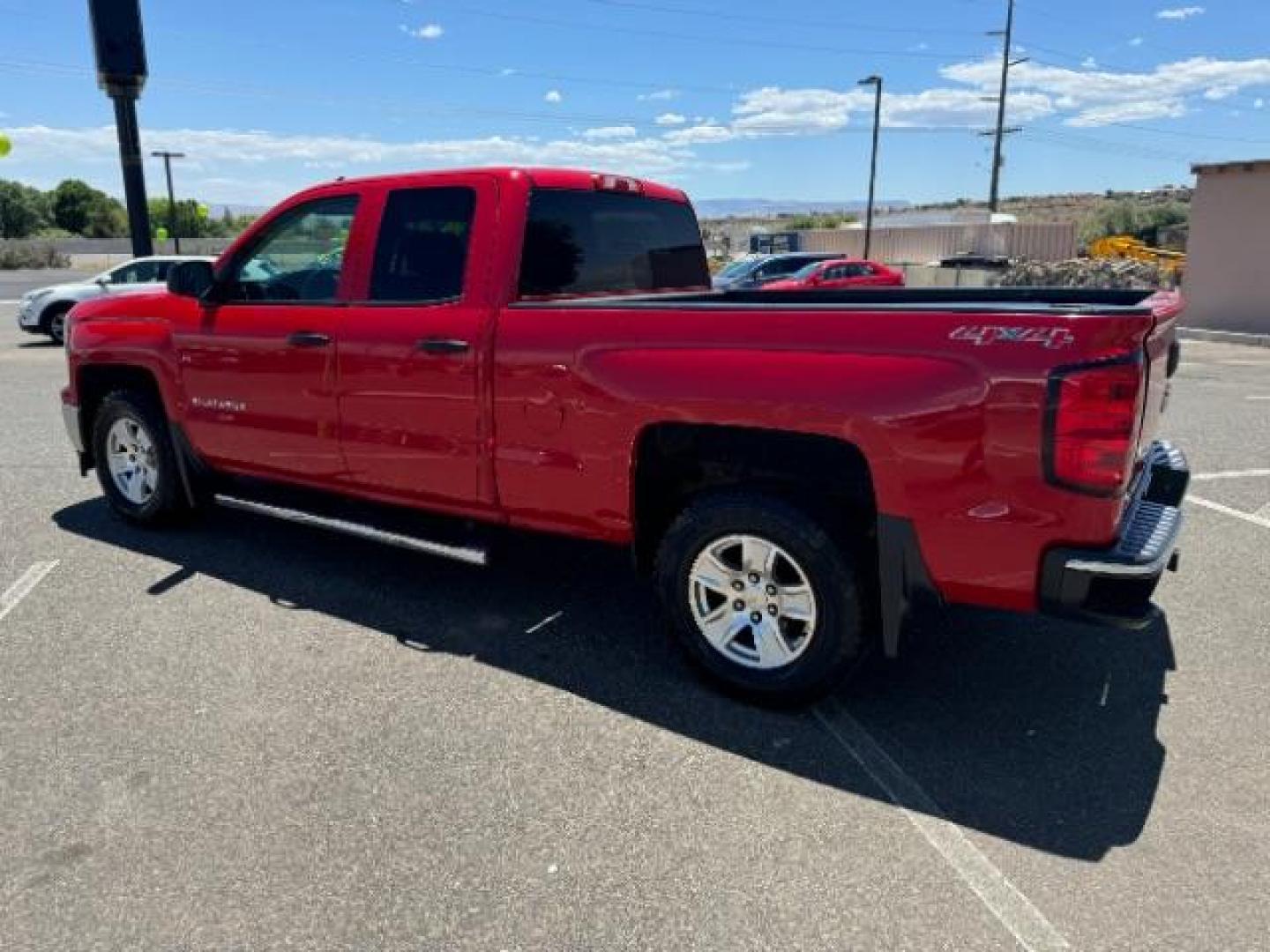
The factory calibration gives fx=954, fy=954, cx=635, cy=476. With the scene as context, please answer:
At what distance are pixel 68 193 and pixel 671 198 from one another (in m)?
120

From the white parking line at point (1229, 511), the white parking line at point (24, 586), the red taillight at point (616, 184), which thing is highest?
the red taillight at point (616, 184)

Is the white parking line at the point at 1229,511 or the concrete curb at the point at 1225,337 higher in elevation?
the white parking line at the point at 1229,511

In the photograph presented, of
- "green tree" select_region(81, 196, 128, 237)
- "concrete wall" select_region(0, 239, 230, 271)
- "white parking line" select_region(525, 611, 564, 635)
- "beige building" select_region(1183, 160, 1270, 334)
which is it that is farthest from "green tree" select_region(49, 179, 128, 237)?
"white parking line" select_region(525, 611, 564, 635)

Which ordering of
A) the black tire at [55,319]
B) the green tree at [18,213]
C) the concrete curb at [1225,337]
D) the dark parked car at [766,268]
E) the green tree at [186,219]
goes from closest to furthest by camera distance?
the black tire at [55,319], the concrete curb at [1225,337], the dark parked car at [766,268], the green tree at [18,213], the green tree at [186,219]

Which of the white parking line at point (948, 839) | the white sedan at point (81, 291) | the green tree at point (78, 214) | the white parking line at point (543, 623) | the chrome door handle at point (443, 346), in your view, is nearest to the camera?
the white parking line at point (948, 839)

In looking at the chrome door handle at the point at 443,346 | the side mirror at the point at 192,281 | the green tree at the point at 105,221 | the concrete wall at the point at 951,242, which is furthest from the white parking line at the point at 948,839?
the green tree at the point at 105,221

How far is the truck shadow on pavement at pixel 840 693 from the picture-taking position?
309cm

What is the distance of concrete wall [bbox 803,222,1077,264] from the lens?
148 ft

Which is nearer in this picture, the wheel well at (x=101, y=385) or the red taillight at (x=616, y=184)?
the red taillight at (x=616, y=184)

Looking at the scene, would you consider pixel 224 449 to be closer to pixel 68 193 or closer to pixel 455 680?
pixel 455 680

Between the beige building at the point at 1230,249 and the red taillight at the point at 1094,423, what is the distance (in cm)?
2084

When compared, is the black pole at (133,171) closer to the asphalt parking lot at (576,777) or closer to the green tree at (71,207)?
the asphalt parking lot at (576,777)

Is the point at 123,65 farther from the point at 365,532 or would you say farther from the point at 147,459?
the point at 365,532

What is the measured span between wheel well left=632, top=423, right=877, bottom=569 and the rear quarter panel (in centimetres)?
12
